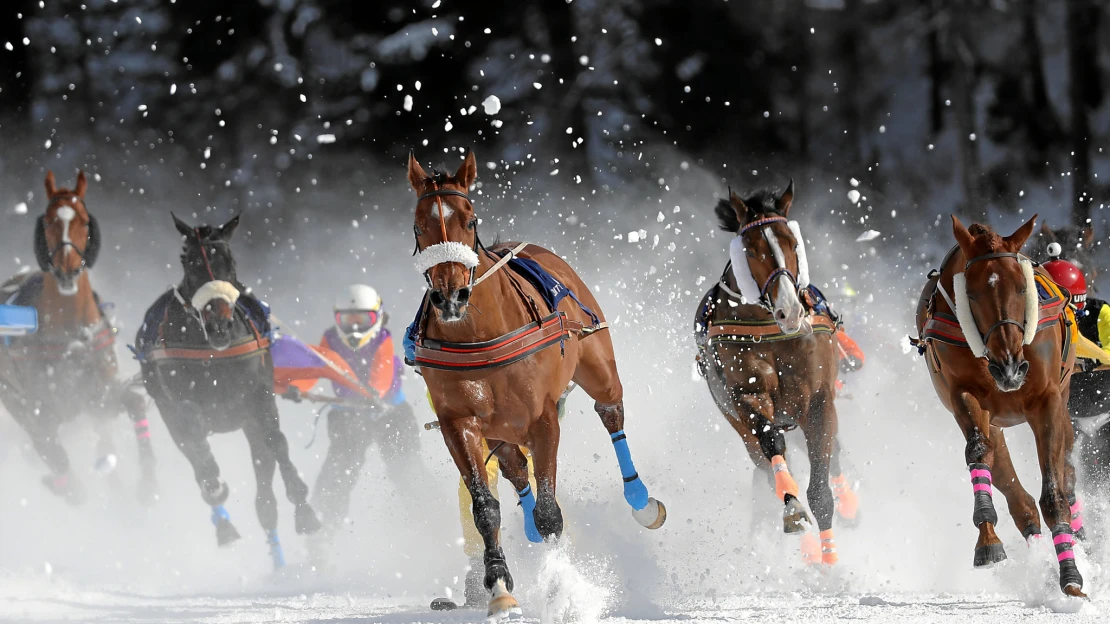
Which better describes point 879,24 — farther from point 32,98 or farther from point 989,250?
point 32,98

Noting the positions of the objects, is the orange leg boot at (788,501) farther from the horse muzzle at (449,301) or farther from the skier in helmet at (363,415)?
the skier in helmet at (363,415)

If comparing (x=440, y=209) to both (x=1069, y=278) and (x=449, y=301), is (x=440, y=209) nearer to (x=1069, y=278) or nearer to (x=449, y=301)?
(x=449, y=301)

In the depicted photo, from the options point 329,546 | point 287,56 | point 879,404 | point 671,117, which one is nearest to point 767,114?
point 671,117

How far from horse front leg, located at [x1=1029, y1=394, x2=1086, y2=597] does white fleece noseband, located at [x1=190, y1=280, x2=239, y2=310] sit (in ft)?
18.5

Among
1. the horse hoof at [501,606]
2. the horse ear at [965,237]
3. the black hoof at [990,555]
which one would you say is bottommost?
the black hoof at [990,555]

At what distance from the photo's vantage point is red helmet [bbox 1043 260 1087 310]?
6684 mm

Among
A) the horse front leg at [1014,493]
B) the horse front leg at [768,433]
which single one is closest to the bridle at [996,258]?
the horse front leg at [1014,493]

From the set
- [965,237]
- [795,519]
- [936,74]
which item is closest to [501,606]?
[795,519]

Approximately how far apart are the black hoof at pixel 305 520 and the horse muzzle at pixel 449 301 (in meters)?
4.91

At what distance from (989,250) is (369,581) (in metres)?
4.94

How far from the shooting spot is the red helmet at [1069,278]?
668 cm

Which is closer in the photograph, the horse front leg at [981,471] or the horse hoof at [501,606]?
the horse hoof at [501,606]

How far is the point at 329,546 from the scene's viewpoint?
970 cm

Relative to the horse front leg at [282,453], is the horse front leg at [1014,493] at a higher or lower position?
lower
